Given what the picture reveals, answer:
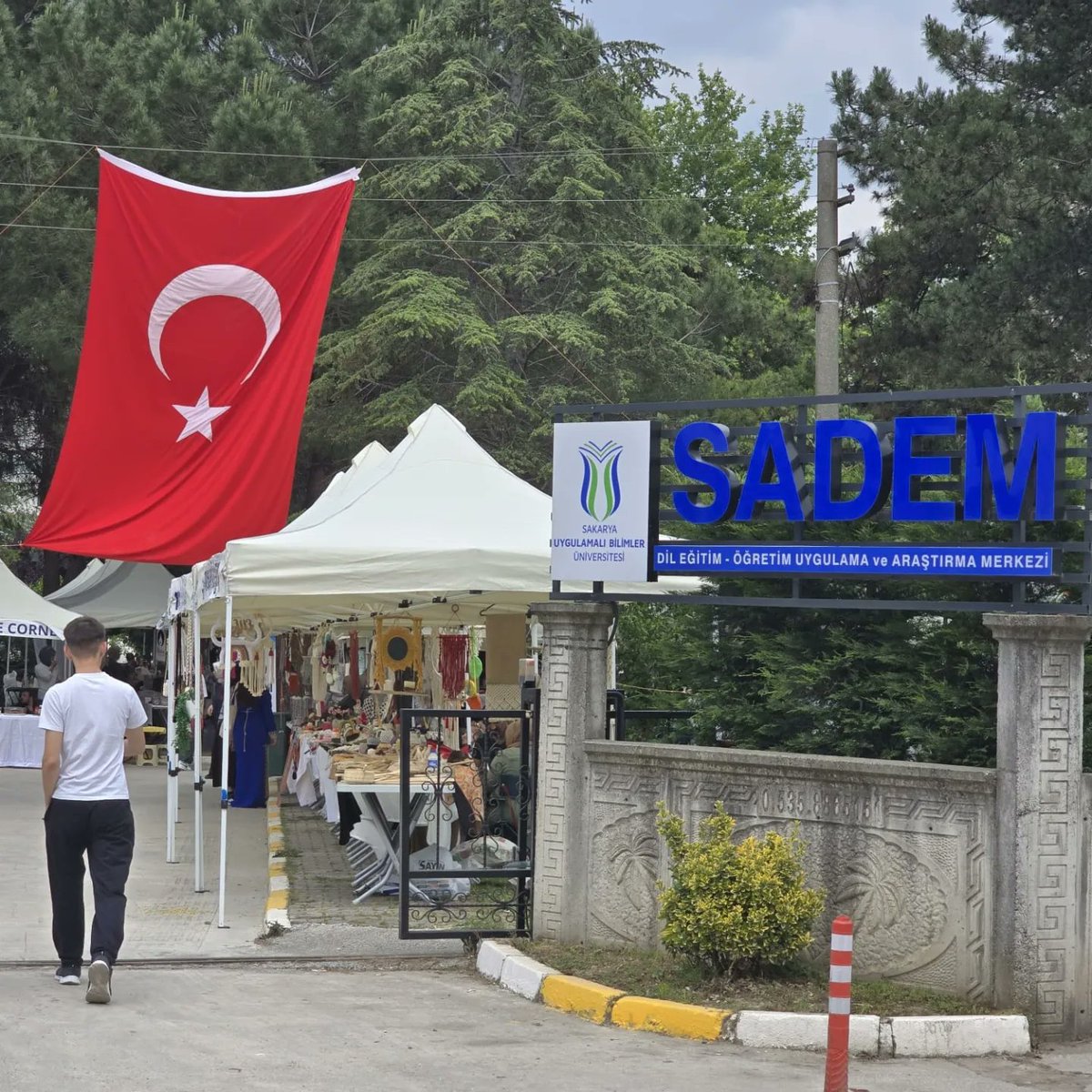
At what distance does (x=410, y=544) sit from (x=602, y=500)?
3.19 m

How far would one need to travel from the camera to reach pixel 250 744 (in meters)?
20.8

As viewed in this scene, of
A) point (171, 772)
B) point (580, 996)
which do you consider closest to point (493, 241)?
point (171, 772)

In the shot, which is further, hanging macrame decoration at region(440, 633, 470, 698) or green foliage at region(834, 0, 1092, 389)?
green foliage at region(834, 0, 1092, 389)

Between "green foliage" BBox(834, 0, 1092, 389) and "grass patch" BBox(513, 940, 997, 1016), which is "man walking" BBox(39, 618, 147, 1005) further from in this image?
"green foliage" BBox(834, 0, 1092, 389)

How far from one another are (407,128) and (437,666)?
1535cm

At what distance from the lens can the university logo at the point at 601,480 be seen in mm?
10242

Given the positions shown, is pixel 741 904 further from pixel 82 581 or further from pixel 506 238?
pixel 82 581

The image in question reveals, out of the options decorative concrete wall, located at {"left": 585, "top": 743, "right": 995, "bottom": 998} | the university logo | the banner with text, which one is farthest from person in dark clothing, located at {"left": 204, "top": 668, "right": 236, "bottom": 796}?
the banner with text

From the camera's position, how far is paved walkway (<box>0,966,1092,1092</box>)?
727 centimetres

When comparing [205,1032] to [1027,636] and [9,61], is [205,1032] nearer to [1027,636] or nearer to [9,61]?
[1027,636]

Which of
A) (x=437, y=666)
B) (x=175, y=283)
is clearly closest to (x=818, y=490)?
(x=175, y=283)

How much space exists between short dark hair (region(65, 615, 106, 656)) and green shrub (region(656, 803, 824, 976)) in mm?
3356

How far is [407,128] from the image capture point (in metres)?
31.7

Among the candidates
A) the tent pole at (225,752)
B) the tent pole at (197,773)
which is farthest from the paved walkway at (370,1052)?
the tent pole at (197,773)
